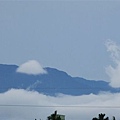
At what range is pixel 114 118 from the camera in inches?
1950

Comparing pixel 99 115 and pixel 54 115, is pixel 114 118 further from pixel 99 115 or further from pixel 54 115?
pixel 54 115

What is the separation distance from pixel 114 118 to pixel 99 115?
443 centimetres

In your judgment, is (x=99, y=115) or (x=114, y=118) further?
(x=99, y=115)

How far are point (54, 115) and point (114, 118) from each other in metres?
9.44

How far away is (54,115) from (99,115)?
6435mm

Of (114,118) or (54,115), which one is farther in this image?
(54,115)

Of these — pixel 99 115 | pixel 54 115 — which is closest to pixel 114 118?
pixel 99 115

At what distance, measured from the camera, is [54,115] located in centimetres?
5475

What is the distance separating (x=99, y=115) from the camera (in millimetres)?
53688
